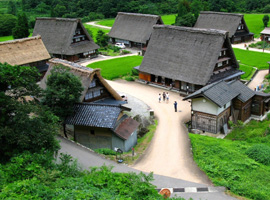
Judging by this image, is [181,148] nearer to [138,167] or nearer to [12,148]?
[138,167]

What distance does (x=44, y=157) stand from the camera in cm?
1623

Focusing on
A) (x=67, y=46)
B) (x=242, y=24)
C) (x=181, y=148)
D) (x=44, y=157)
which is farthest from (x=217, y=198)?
(x=242, y=24)

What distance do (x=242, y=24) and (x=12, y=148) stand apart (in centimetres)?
4857

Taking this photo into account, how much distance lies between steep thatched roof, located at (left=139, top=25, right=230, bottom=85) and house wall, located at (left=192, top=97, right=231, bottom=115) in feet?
19.8

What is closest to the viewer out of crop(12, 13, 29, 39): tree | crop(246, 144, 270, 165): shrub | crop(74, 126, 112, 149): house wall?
crop(246, 144, 270, 165): shrub

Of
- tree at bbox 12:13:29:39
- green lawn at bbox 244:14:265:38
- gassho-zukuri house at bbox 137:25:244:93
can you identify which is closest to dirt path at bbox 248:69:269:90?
gassho-zukuri house at bbox 137:25:244:93

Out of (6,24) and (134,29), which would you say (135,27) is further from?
(6,24)

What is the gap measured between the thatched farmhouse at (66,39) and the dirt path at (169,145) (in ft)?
46.4

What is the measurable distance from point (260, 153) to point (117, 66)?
1101 inches

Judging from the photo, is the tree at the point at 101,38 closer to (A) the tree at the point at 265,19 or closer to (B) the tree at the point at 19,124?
(A) the tree at the point at 265,19

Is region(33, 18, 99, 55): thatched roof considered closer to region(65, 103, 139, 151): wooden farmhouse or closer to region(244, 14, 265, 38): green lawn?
region(65, 103, 139, 151): wooden farmhouse

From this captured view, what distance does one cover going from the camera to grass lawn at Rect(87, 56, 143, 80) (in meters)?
42.4

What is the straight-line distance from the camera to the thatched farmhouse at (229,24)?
182ft

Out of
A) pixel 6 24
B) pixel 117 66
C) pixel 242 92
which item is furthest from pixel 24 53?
pixel 6 24
